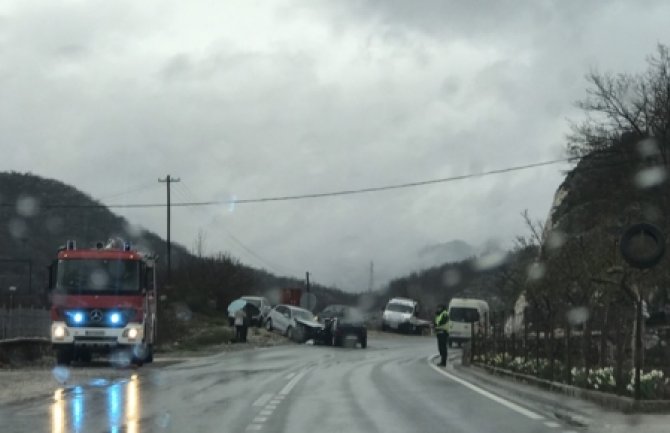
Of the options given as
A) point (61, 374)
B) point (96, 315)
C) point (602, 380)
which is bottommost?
point (61, 374)

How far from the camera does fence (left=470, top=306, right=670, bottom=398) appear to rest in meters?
15.1

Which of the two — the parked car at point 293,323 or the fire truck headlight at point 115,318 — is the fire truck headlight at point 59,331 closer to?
the fire truck headlight at point 115,318

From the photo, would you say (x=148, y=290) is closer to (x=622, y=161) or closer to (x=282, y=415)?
(x=282, y=415)

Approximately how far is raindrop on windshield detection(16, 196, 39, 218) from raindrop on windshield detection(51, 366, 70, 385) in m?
45.4

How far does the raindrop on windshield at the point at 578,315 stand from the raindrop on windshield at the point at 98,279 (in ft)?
41.1

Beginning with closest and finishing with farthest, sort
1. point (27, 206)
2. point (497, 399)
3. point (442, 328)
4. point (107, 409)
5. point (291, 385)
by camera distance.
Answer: point (107, 409)
point (497, 399)
point (291, 385)
point (442, 328)
point (27, 206)

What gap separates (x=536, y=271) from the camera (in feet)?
78.4

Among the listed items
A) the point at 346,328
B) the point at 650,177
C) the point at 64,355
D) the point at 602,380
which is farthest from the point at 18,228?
the point at 602,380

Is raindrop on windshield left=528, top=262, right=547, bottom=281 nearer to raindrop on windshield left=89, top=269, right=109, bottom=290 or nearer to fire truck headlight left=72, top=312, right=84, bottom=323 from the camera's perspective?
raindrop on windshield left=89, top=269, right=109, bottom=290

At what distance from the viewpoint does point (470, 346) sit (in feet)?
94.4

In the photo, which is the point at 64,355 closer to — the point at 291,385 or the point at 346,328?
the point at 291,385

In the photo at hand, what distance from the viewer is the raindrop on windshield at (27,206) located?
69.8 m

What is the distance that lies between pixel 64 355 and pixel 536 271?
509 inches

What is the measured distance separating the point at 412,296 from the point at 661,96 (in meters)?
54.2
